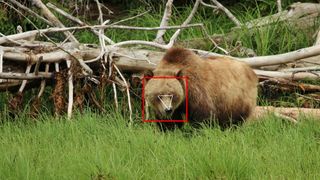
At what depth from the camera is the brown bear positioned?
19.4 feet

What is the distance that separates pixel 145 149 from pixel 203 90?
1.04 m

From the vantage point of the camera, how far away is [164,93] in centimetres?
588

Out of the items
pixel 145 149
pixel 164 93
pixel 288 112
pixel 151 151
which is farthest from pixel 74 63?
pixel 288 112

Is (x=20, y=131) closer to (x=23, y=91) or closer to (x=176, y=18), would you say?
(x=23, y=91)

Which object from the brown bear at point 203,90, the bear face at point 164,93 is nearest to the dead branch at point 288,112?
the brown bear at point 203,90

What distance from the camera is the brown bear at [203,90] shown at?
5922 mm

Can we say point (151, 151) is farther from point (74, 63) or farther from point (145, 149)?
point (74, 63)

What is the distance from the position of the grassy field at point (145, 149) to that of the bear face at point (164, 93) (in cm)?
22

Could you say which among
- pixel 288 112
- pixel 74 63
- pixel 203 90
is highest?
pixel 74 63

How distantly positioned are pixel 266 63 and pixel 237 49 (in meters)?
0.76

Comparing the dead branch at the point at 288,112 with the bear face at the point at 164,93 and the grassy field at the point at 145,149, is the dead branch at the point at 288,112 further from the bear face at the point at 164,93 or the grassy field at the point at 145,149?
the bear face at the point at 164,93

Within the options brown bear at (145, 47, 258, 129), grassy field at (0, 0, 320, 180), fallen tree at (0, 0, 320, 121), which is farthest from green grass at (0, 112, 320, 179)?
fallen tree at (0, 0, 320, 121)

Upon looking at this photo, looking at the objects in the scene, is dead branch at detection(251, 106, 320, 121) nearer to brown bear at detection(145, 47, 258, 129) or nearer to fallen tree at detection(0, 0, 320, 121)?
brown bear at detection(145, 47, 258, 129)

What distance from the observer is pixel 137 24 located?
9.88m
